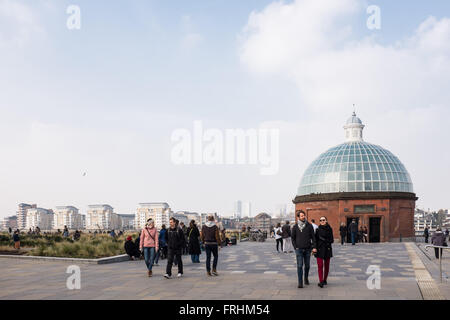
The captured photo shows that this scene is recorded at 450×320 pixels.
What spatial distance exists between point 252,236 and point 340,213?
8.57 metres

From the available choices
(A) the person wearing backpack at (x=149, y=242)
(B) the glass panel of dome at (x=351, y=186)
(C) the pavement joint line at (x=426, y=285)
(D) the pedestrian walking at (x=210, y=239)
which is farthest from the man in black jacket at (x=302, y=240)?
(B) the glass panel of dome at (x=351, y=186)

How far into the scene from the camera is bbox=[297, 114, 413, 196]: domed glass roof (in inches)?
1649

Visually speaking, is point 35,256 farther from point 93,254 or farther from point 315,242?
point 315,242

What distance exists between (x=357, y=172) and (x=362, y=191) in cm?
224

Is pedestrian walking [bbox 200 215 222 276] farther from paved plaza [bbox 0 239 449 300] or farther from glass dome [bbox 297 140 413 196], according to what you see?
glass dome [bbox 297 140 413 196]

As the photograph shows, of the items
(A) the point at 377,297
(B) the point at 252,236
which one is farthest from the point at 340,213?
(A) the point at 377,297

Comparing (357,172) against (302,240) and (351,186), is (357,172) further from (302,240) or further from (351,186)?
(302,240)

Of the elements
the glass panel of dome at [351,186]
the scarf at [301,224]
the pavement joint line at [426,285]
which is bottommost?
the pavement joint line at [426,285]

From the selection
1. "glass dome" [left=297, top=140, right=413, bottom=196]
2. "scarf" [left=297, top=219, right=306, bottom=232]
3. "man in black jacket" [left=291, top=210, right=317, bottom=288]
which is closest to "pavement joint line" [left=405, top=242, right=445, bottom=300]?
"man in black jacket" [left=291, top=210, right=317, bottom=288]

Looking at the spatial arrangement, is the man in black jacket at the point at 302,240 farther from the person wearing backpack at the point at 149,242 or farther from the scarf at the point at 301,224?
the person wearing backpack at the point at 149,242

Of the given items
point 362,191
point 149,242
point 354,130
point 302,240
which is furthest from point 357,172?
point 302,240

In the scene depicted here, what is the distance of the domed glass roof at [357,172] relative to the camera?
41875 millimetres

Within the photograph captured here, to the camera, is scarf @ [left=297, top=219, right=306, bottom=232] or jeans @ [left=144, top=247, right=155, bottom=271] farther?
jeans @ [left=144, top=247, right=155, bottom=271]
